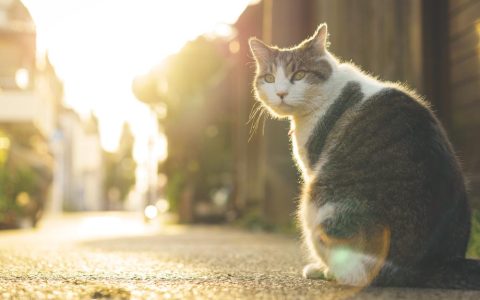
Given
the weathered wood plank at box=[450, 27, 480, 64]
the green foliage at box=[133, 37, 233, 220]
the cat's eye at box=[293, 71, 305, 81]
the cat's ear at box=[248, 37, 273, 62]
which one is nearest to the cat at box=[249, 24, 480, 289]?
the cat's eye at box=[293, 71, 305, 81]

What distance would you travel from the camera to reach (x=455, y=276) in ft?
6.92

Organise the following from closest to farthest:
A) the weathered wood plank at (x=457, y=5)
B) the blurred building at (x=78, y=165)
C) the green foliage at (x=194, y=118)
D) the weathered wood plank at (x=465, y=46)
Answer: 1. the weathered wood plank at (x=465, y=46)
2. the weathered wood plank at (x=457, y=5)
3. the green foliage at (x=194, y=118)
4. the blurred building at (x=78, y=165)

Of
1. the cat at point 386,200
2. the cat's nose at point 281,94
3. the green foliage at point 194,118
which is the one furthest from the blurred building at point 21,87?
the cat at point 386,200

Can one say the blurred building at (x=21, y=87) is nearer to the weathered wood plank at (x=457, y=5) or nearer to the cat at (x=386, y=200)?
the weathered wood plank at (x=457, y=5)

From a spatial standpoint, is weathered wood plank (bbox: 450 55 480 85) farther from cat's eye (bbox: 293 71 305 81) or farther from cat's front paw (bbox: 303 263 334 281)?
cat's front paw (bbox: 303 263 334 281)

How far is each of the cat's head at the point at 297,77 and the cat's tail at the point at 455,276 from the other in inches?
40.5

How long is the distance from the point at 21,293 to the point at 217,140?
1159 centimetres

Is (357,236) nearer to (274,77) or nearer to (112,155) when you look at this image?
(274,77)

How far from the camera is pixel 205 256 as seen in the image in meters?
3.89

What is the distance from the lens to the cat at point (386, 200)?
2.10 m

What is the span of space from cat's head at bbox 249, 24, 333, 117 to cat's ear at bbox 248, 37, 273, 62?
6 cm

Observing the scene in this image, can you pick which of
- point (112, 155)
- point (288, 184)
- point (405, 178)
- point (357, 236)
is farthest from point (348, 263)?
point (112, 155)

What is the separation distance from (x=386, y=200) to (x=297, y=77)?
0.97 metres

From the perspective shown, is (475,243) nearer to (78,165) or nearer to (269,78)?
(269,78)
